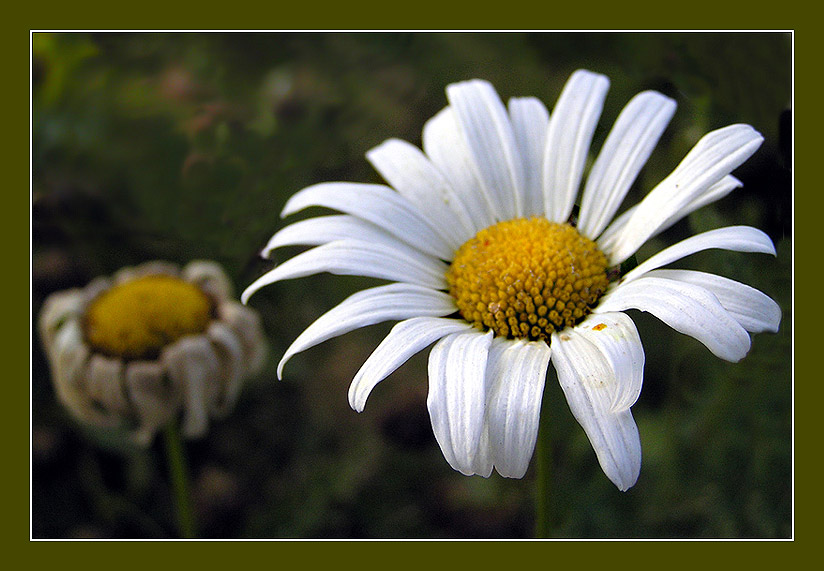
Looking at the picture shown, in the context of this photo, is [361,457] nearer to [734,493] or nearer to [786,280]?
[734,493]

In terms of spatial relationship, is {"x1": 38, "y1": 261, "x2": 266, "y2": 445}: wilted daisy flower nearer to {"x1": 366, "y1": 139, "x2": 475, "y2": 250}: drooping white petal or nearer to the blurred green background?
the blurred green background

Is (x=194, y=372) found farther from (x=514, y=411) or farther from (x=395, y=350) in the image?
(x=514, y=411)

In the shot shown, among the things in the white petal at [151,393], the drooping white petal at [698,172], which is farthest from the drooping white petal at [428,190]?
the white petal at [151,393]

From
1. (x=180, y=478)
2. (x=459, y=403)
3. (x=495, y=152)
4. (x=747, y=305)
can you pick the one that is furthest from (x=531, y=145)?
(x=180, y=478)

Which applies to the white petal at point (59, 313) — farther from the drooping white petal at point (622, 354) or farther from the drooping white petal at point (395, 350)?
the drooping white petal at point (622, 354)

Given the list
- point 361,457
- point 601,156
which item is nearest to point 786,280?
point 601,156

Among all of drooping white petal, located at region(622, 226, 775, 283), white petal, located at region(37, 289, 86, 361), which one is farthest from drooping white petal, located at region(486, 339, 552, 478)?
white petal, located at region(37, 289, 86, 361)

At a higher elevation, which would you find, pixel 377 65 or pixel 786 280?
pixel 377 65
